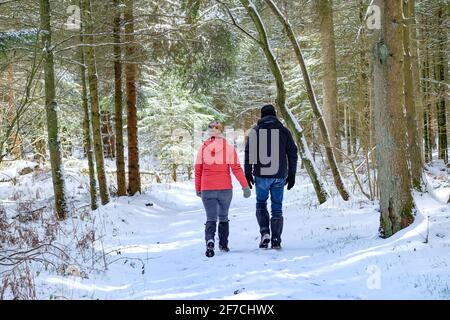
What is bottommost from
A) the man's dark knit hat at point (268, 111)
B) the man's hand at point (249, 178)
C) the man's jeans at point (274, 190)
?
the man's jeans at point (274, 190)

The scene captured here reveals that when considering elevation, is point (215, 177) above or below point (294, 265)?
above

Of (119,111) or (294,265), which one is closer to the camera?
(294,265)

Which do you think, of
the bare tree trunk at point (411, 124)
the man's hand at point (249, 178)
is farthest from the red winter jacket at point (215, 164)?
the bare tree trunk at point (411, 124)

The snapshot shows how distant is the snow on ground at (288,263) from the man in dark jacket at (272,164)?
1.42ft

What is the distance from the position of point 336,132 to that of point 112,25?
27.6 ft

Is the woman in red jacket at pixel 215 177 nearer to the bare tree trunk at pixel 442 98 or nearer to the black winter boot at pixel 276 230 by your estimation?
the black winter boot at pixel 276 230

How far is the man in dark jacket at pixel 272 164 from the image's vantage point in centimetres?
662

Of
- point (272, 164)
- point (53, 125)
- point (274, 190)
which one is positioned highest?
point (53, 125)

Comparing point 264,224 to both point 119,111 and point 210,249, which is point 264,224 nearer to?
point 210,249

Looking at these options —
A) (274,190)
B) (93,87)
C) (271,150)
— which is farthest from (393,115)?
(93,87)

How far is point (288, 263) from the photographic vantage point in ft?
18.7

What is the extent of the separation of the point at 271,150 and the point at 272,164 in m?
0.22

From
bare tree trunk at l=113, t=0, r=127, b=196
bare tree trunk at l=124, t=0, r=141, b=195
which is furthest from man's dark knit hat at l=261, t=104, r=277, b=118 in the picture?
bare tree trunk at l=124, t=0, r=141, b=195
